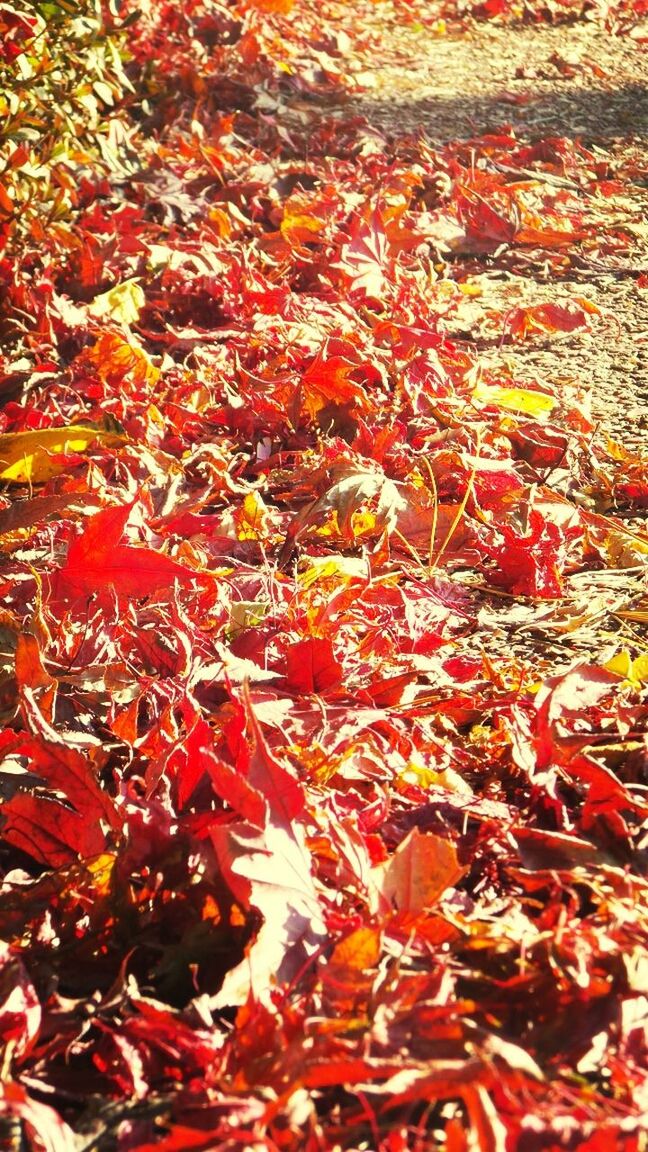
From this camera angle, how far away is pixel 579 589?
210cm

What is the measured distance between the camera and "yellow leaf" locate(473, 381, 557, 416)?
2760mm

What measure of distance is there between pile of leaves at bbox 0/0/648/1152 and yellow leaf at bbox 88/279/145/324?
0.01 metres

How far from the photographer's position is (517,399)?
280 cm

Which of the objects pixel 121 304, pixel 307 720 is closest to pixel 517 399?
pixel 121 304

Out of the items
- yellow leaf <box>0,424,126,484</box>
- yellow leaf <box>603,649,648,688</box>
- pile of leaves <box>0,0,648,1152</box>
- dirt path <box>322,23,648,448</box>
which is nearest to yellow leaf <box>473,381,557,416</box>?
pile of leaves <box>0,0,648,1152</box>

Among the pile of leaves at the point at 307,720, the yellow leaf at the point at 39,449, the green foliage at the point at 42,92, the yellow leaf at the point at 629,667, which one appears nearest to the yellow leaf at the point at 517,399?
the pile of leaves at the point at 307,720

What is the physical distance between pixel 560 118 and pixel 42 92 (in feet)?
9.61

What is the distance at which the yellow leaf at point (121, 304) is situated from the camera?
121 inches

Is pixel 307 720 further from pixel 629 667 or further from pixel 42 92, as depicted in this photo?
pixel 42 92

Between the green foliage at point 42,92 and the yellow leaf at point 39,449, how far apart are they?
989mm

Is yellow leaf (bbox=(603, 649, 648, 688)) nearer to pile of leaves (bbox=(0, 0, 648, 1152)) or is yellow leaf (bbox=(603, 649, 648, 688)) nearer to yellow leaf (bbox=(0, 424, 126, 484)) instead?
pile of leaves (bbox=(0, 0, 648, 1152))

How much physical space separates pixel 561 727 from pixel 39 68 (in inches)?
95.7

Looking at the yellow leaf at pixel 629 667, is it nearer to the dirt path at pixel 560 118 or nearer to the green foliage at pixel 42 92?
the dirt path at pixel 560 118

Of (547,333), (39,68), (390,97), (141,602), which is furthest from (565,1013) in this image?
(390,97)
